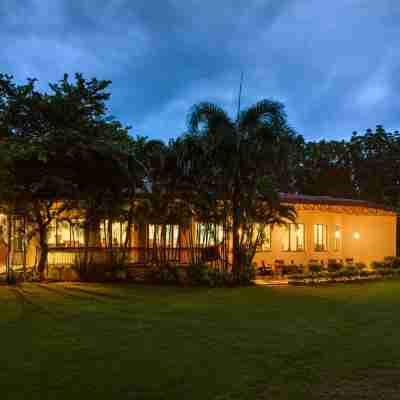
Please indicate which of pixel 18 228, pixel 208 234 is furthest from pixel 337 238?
pixel 18 228

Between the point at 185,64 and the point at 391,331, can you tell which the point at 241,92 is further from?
the point at 185,64

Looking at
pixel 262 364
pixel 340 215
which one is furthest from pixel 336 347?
pixel 340 215

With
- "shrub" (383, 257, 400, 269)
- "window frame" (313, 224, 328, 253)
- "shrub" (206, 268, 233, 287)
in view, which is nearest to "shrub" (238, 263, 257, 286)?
"shrub" (206, 268, 233, 287)

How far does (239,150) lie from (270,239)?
6.57 m

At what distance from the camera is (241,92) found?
14.1 m

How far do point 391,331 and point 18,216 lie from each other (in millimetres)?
11520

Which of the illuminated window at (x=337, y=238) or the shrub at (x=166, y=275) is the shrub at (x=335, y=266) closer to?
the illuminated window at (x=337, y=238)

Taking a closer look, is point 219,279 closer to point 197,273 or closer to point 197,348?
point 197,273

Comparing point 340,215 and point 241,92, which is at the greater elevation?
point 241,92

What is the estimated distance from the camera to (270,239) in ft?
63.0

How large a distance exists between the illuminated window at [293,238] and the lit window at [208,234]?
3.82 metres

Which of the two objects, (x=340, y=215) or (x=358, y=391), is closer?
(x=358, y=391)

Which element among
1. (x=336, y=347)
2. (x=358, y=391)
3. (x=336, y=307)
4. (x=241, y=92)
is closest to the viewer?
(x=358, y=391)

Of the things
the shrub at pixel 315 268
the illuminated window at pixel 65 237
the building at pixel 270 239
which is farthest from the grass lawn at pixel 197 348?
the illuminated window at pixel 65 237
